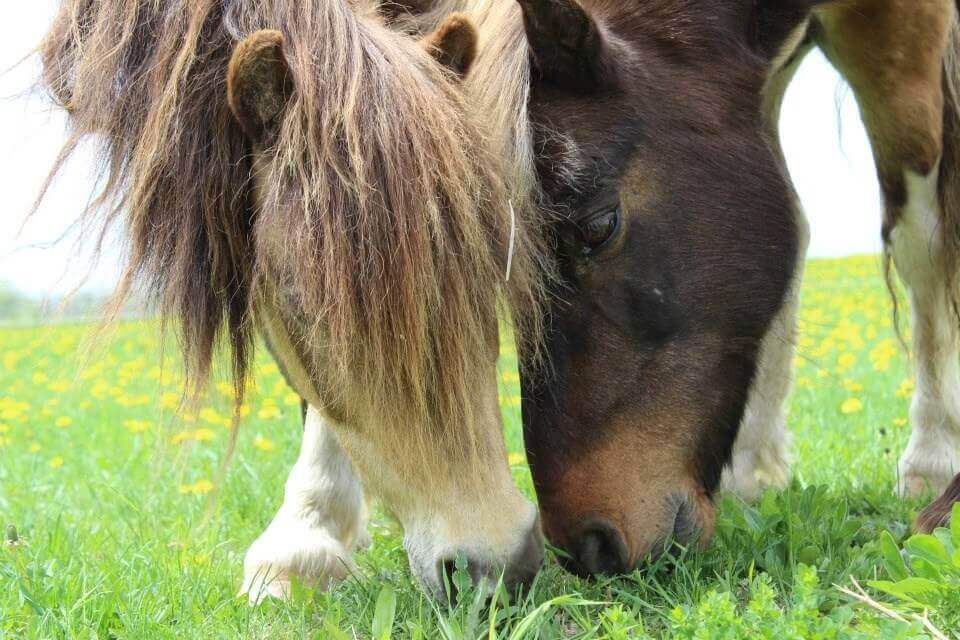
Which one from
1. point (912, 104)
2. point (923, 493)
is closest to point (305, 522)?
point (923, 493)

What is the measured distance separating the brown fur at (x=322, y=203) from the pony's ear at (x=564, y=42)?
0.98 ft

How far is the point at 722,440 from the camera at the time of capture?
247 cm

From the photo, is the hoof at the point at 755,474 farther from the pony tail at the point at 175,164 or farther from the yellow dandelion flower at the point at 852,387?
the pony tail at the point at 175,164

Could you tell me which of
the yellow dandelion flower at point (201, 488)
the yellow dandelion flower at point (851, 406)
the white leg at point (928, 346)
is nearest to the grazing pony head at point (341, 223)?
the yellow dandelion flower at point (201, 488)

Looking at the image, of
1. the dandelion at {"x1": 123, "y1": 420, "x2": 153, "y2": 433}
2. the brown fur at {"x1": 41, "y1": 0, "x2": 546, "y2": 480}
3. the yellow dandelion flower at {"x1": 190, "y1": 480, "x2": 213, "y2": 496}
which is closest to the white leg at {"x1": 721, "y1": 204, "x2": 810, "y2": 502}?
the brown fur at {"x1": 41, "y1": 0, "x2": 546, "y2": 480}

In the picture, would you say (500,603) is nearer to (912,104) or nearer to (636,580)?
(636,580)

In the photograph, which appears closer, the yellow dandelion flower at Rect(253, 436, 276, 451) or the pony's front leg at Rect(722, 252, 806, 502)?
the pony's front leg at Rect(722, 252, 806, 502)

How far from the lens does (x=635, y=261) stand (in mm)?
2295

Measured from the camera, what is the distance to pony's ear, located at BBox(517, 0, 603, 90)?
219 centimetres

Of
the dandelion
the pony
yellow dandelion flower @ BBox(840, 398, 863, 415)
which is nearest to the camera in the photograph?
the pony

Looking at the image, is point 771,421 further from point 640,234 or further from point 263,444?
point 263,444

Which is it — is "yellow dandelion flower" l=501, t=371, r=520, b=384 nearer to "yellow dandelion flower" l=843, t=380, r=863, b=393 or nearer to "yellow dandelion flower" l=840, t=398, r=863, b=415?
"yellow dandelion flower" l=840, t=398, r=863, b=415

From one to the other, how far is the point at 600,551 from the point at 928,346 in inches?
73.5

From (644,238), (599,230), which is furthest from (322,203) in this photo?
(644,238)
